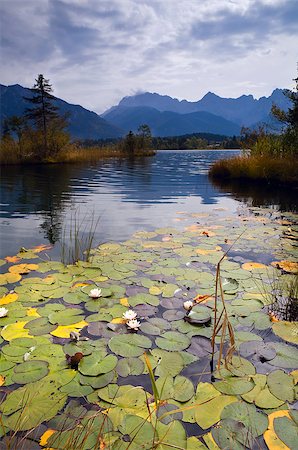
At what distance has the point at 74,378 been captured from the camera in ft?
7.28

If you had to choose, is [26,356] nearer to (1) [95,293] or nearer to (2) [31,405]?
(2) [31,405]

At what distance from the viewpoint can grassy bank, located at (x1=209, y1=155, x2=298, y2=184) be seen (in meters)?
13.6

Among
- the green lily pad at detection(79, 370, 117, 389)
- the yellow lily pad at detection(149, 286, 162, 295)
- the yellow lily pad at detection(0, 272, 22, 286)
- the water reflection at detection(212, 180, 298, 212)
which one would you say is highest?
the water reflection at detection(212, 180, 298, 212)

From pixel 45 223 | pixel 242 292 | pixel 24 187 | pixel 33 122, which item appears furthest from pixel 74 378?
pixel 33 122

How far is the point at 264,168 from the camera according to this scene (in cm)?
1459

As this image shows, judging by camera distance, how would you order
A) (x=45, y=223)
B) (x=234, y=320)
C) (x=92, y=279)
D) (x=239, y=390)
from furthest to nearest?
(x=45, y=223)
(x=92, y=279)
(x=234, y=320)
(x=239, y=390)

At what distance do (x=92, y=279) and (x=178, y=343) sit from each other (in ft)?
5.84

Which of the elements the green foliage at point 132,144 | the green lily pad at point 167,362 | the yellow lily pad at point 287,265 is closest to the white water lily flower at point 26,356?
the green lily pad at point 167,362

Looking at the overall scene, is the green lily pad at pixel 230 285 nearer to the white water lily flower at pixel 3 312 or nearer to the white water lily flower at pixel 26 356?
the white water lily flower at pixel 26 356

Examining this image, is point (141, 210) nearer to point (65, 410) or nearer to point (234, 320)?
point (234, 320)

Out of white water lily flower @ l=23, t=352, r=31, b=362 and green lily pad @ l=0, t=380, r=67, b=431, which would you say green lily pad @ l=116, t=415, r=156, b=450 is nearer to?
green lily pad @ l=0, t=380, r=67, b=431

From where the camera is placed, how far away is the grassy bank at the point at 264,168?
13.6 m

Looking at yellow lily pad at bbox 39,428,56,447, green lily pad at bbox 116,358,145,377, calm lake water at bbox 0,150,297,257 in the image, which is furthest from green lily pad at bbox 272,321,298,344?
calm lake water at bbox 0,150,297,257

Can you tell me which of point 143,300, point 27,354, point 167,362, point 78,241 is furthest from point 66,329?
point 78,241
